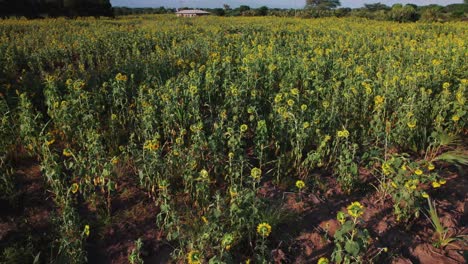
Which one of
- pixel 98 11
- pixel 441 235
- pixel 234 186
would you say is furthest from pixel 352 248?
pixel 98 11

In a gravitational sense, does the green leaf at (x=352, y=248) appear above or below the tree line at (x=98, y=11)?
below

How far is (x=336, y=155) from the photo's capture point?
4.00 meters

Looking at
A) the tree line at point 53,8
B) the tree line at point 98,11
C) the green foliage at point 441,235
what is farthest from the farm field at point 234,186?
the tree line at point 53,8

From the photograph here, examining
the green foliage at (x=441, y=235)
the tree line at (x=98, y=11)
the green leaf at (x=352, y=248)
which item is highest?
the tree line at (x=98, y=11)

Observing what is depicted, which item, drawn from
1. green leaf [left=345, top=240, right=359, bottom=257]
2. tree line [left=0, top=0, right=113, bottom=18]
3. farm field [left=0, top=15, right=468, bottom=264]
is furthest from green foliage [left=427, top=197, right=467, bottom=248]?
tree line [left=0, top=0, right=113, bottom=18]

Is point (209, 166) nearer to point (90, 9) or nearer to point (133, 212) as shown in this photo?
point (133, 212)

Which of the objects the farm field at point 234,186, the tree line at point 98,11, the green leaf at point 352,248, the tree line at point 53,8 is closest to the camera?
the green leaf at point 352,248

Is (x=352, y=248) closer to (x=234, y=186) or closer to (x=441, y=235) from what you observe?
(x=234, y=186)

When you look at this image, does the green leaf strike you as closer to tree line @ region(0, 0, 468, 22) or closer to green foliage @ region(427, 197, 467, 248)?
green foliage @ region(427, 197, 467, 248)

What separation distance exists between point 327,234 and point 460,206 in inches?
61.6

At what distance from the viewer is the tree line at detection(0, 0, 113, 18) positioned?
86.3ft

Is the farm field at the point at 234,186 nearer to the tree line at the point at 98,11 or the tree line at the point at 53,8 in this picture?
the tree line at the point at 98,11

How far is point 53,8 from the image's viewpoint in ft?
96.8

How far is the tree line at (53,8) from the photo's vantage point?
26312mm
